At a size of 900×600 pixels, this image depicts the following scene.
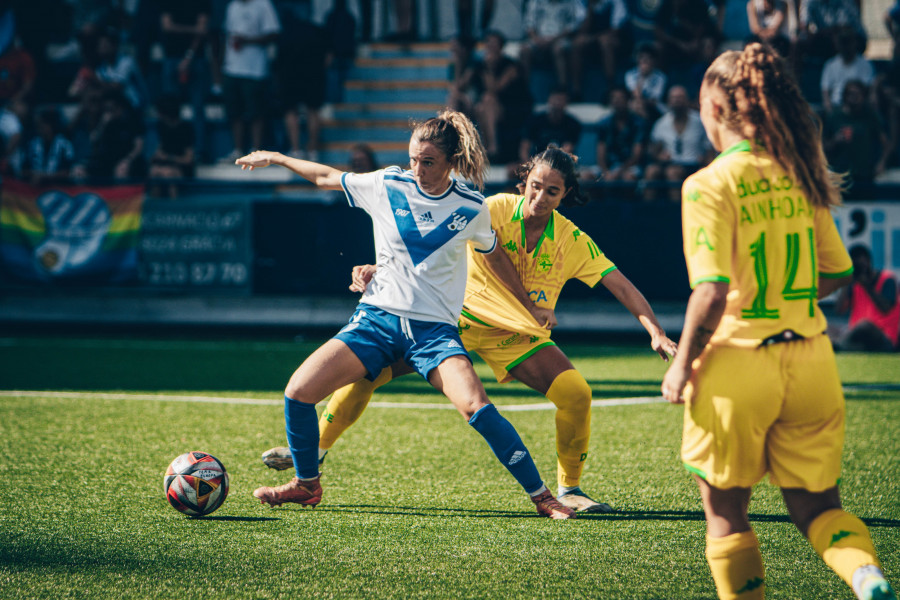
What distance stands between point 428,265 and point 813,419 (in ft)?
6.94

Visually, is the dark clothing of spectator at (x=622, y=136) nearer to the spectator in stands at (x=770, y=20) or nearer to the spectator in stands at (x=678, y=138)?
the spectator in stands at (x=678, y=138)

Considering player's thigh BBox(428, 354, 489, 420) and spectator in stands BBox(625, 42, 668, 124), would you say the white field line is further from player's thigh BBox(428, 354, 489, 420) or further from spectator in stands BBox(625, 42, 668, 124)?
spectator in stands BBox(625, 42, 668, 124)

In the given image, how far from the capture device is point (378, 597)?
12.0ft

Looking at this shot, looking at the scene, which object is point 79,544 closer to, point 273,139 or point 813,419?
point 813,419

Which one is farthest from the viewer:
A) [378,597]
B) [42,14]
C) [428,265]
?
[42,14]

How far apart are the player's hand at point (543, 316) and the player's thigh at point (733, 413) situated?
6.41 ft

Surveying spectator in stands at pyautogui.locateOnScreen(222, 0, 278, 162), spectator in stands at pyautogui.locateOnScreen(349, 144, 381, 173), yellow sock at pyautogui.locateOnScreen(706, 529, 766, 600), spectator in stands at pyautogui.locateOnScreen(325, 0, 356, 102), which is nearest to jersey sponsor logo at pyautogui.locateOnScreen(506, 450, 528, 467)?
yellow sock at pyautogui.locateOnScreen(706, 529, 766, 600)

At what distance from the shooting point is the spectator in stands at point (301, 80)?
48.9ft

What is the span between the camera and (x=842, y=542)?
2.92m

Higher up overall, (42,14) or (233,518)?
(42,14)

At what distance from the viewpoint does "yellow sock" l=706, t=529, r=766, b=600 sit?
9.86 feet

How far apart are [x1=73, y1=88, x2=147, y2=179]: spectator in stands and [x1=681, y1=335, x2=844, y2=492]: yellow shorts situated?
12.2m

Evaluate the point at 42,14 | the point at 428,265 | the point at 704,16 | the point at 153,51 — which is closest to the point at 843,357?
the point at 704,16

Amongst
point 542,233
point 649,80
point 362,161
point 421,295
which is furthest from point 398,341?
point 649,80
